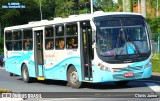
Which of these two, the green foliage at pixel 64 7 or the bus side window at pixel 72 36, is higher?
the green foliage at pixel 64 7

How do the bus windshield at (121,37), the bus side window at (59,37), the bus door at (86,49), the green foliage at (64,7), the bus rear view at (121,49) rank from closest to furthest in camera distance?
the bus rear view at (121,49) < the bus windshield at (121,37) < the bus door at (86,49) < the bus side window at (59,37) < the green foliage at (64,7)

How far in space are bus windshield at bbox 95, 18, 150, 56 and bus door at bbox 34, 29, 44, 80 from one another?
4953 millimetres

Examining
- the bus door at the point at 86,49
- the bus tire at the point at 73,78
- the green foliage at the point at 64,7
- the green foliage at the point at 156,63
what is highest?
the green foliage at the point at 64,7

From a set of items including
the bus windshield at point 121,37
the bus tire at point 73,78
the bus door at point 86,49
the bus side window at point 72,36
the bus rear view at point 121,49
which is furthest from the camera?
the bus side window at point 72,36

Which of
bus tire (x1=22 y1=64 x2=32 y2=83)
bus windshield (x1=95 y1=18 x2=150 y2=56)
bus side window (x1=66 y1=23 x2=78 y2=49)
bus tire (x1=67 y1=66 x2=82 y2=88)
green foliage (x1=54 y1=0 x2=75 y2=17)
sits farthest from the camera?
green foliage (x1=54 y1=0 x2=75 y2=17)

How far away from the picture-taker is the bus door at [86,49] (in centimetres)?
1805

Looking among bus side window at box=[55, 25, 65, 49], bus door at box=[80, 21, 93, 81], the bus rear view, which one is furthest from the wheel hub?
bus side window at box=[55, 25, 65, 49]

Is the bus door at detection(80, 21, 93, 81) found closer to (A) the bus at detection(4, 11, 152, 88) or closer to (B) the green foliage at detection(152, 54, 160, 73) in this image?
(A) the bus at detection(4, 11, 152, 88)

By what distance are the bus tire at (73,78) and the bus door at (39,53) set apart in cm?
293

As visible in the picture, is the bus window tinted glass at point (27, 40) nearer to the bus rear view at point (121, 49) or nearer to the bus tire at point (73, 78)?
the bus tire at point (73, 78)

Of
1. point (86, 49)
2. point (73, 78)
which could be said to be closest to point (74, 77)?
point (73, 78)

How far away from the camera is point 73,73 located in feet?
62.2

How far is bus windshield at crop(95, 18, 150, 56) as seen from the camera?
57.4 ft

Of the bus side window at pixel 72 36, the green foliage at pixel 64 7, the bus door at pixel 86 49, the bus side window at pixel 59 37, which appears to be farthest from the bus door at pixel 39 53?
the green foliage at pixel 64 7
